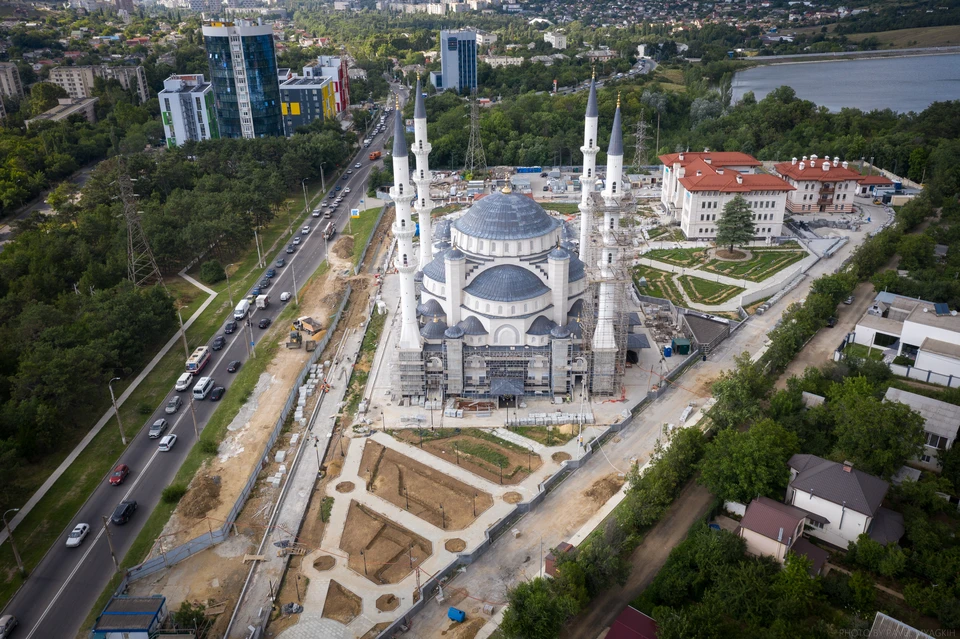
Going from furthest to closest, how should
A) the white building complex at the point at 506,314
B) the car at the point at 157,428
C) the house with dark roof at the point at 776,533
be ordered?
1. the white building complex at the point at 506,314
2. the car at the point at 157,428
3. the house with dark roof at the point at 776,533

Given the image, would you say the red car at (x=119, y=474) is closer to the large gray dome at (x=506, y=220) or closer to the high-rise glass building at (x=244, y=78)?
the large gray dome at (x=506, y=220)

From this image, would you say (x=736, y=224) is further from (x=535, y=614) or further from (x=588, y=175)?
(x=535, y=614)

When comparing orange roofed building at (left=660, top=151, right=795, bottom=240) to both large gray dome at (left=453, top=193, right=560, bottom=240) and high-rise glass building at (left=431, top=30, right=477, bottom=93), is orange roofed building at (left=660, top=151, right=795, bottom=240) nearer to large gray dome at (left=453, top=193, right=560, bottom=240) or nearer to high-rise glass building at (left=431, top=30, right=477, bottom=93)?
large gray dome at (left=453, top=193, right=560, bottom=240)

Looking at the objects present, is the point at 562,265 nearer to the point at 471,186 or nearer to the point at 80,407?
the point at 80,407

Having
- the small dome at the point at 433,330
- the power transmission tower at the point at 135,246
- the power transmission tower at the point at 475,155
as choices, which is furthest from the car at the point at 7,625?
the power transmission tower at the point at 475,155

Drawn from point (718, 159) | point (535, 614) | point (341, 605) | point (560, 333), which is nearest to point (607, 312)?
point (560, 333)
